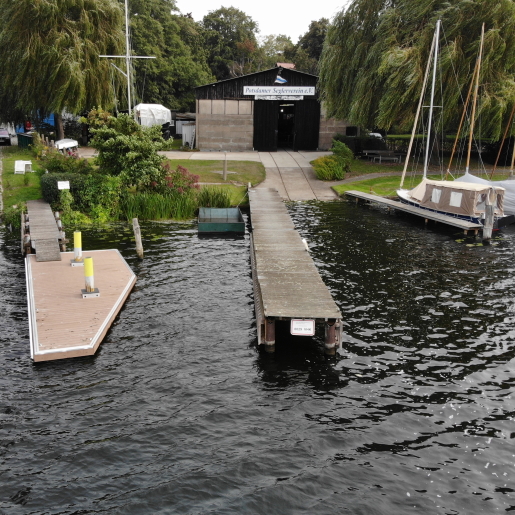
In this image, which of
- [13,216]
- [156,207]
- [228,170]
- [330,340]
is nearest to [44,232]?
[13,216]

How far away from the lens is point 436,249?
25.7m

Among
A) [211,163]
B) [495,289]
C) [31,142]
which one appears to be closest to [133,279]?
[495,289]

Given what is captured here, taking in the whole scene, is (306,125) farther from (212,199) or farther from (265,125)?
→ (212,199)

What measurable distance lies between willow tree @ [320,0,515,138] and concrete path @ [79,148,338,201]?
18.4 ft

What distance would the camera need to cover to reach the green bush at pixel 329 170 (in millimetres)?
40156

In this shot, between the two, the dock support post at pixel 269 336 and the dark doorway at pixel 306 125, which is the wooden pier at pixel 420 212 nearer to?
the dark doorway at pixel 306 125

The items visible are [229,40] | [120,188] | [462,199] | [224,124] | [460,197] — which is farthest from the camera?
[229,40]

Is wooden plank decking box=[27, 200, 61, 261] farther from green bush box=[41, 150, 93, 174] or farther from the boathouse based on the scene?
the boathouse

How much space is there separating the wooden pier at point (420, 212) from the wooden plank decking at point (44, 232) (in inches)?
728

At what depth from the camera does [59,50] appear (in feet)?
128

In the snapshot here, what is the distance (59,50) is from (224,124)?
15.3 meters

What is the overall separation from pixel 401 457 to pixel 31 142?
4380 centimetres

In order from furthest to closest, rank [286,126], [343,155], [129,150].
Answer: [286,126] < [343,155] < [129,150]

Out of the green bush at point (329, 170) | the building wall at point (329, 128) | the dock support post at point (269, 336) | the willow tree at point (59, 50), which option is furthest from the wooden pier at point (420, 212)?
the willow tree at point (59, 50)
